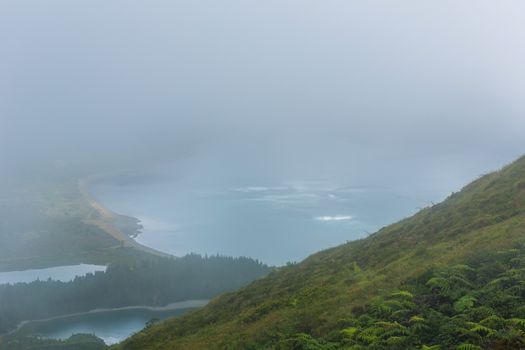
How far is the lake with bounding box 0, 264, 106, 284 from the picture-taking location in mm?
163625

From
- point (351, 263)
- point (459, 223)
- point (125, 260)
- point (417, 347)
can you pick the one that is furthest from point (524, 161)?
point (125, 260)

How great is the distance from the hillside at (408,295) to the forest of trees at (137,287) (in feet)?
309

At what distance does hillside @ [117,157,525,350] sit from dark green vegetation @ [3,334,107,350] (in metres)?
58.0

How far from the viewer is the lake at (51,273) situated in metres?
164

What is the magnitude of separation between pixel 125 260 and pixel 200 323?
149371 mm

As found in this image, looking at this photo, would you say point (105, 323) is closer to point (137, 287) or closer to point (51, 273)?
point (137, 287)

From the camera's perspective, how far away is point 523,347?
40.0ft

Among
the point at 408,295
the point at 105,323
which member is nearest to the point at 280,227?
the point at 105,323

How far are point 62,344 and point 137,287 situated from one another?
48.0 metres

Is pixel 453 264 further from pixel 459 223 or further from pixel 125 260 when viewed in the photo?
pixel 125 260

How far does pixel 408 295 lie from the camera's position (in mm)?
17625

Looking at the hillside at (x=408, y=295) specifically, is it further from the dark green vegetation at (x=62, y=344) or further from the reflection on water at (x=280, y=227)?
the reflection on water at (x=280, y=227)

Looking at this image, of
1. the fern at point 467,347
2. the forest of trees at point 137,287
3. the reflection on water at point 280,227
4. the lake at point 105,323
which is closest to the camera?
the fern at point 467,347

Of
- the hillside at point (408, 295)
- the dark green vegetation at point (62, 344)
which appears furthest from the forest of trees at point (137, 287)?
the hillside at point (408, 295)
